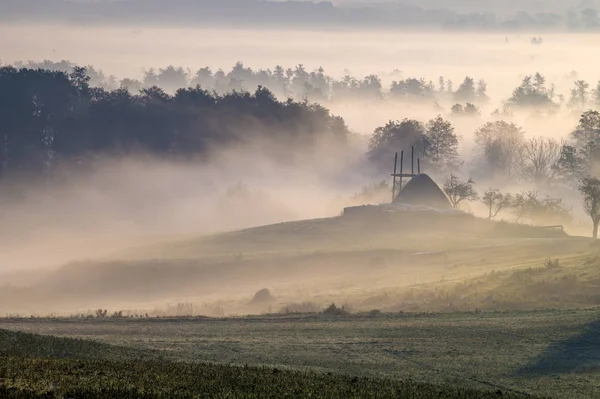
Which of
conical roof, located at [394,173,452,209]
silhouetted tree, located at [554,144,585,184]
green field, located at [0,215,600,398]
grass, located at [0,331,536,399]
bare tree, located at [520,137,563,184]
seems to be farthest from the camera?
bare tree, located at [520,137,563,184]

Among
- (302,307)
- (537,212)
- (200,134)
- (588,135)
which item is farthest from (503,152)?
(302,307)

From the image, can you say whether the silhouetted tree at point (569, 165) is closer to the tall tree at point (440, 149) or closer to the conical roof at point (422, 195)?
the tall tree at point (440, 149)

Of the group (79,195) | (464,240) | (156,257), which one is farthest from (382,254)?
(79,195)

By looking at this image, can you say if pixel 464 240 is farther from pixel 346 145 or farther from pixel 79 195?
pixel 346 145

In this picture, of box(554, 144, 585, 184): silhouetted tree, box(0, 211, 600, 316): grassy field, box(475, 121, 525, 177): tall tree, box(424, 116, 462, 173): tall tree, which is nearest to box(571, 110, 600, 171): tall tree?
box(554, 144, 585, 184): silhouetted tree

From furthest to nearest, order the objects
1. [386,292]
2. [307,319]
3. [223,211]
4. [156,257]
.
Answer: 1. [223,211]
2. [156,257]
3. [386,292]
4. [307,319]

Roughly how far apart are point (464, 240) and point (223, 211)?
2188 inches

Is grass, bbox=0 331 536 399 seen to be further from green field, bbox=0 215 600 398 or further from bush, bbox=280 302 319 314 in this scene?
bush, bbox=280 302 319 314

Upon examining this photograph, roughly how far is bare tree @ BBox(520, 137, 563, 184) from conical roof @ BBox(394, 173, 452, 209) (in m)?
55.2

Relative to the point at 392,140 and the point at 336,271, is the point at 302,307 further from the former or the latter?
the point at 392,140

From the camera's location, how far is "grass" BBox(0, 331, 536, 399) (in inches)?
857

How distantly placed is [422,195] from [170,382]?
288ft

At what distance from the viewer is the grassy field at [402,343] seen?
32.5 meters

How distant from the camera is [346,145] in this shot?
195m
